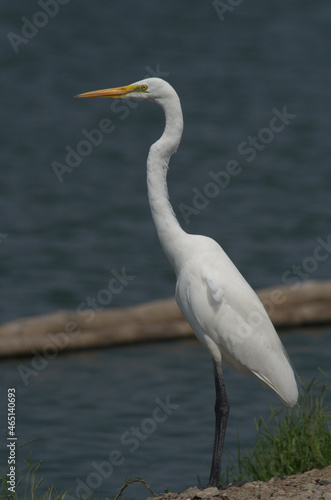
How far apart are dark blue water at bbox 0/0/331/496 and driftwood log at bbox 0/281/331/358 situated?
0.38m

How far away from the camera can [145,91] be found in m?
6.46

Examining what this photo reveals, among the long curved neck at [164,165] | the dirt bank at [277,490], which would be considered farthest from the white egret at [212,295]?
the dirt bank at [277,490]

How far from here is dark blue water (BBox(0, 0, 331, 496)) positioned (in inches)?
434

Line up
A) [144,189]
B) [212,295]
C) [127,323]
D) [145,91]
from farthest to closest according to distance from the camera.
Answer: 1. [144,189]
2. [127,323]
3. [145,91]
4. [212,295]

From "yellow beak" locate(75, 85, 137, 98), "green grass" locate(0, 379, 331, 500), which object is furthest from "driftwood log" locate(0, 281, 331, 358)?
"yellow beak" locate(75, 85, 137, 98)

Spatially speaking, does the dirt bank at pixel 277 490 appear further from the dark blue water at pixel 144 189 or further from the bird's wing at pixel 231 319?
the dark blue water at pixel 144 189

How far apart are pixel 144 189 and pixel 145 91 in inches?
560

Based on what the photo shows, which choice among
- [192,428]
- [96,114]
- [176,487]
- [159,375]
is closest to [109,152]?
[96,114]

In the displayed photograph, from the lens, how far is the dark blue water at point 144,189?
36.2ft

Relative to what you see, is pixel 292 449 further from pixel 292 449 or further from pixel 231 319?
pixel 231 319

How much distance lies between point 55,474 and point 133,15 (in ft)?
89.8

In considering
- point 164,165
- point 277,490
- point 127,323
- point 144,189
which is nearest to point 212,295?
point 164,165

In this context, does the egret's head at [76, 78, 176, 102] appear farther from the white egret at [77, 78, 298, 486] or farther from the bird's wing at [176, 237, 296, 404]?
the bird's wing at [176, 237, 296, 404]

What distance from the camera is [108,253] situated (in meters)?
17.4
